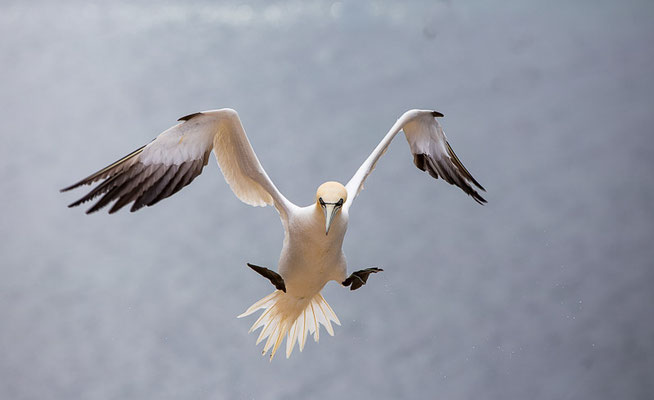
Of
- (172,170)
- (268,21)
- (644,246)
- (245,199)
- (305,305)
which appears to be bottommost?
(644,246)

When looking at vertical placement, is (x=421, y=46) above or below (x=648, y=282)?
above

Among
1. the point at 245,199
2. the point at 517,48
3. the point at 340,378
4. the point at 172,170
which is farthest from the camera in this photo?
the point at 517,48

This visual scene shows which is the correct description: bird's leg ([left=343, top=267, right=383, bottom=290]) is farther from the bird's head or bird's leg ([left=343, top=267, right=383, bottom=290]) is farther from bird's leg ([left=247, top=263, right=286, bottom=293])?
the bird's head

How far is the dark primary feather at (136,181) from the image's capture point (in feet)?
7.30

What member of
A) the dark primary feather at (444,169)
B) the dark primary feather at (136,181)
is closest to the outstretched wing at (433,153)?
the dark primary feather at (444,169)

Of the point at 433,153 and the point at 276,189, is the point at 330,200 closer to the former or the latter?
the point at 276,189

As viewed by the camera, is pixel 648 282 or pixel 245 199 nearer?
pixel 245 199

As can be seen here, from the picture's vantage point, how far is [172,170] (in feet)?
7.66

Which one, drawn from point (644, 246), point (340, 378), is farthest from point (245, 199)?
point (644, 246)

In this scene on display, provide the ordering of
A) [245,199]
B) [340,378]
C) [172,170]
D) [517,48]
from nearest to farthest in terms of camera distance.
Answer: [172,170] < [245,199] < [340,378] < [517,48]

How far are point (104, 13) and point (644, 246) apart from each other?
2.99 meters

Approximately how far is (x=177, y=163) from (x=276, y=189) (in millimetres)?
332

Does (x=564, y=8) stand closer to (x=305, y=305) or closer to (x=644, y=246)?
(x=644, y=246)

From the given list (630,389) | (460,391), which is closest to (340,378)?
(460,391)
